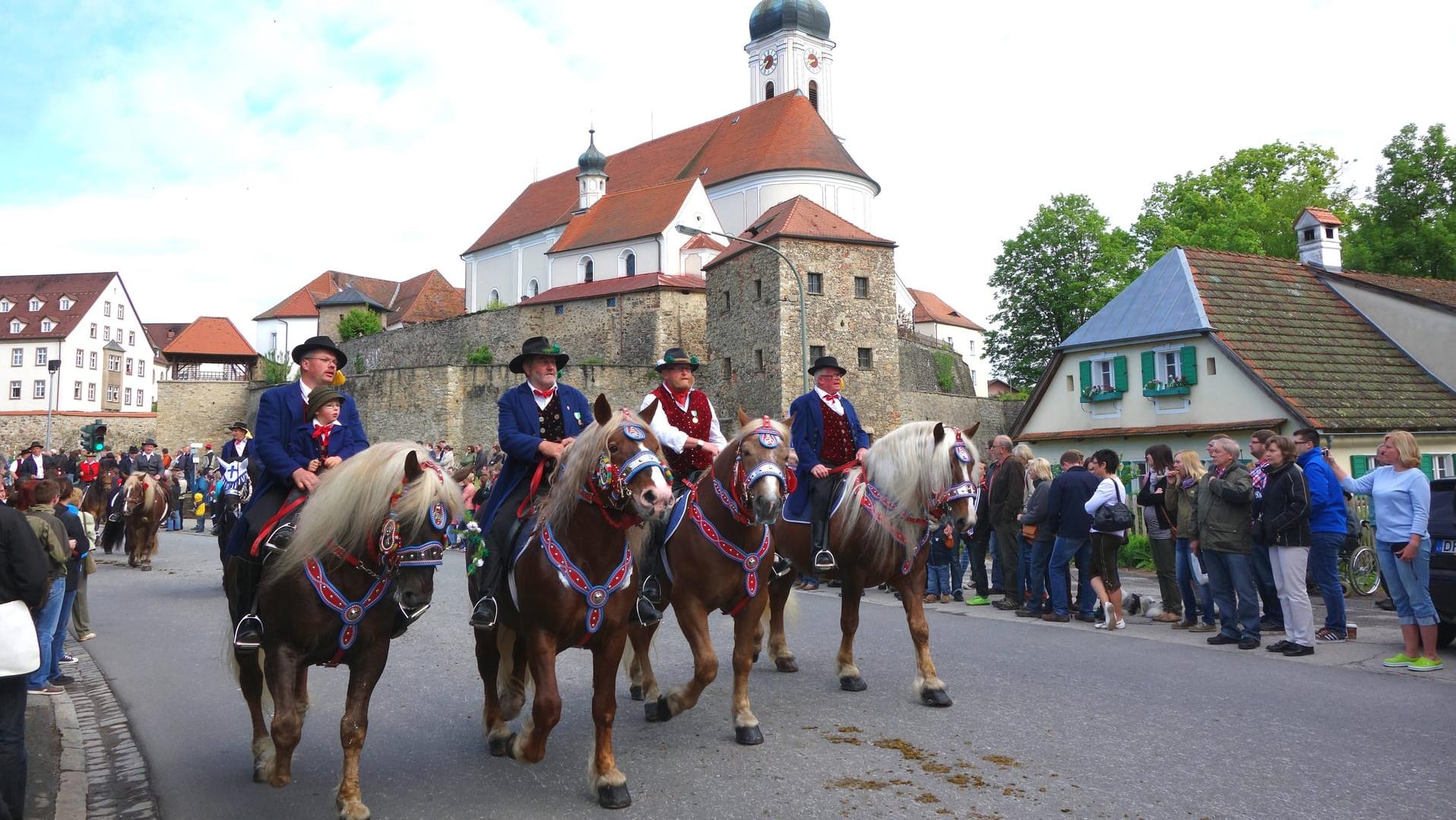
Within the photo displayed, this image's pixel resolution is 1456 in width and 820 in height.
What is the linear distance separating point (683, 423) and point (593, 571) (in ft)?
7.88

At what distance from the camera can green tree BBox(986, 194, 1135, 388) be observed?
47250mm

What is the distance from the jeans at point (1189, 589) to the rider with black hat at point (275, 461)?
8.51 meters

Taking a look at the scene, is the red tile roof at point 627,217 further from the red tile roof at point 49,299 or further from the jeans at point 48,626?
the jeans at point 48,626

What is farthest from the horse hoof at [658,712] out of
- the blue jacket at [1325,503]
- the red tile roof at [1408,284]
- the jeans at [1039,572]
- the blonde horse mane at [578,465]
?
the red tile roof at [1408,284]

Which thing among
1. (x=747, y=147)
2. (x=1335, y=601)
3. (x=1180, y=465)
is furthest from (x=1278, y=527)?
(x=747, y=147)

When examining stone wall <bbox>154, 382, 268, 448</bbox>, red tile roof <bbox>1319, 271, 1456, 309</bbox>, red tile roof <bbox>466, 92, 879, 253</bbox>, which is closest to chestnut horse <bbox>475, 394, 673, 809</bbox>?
red tile roof <bbox>1319, 271, 1456, 309</bbox>

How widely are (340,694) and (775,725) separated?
332 centimetres

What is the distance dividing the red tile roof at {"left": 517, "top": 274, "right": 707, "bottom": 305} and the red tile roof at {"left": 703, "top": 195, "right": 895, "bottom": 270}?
6.55m

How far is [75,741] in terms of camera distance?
6.17 m

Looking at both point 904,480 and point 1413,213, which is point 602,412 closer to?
point 904,480

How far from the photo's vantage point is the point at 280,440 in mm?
5613

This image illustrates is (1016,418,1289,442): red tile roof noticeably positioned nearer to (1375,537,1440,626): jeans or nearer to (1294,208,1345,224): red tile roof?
(1294,208,1345,224): red tile roof

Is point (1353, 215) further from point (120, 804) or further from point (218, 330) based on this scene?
point (218, 330)

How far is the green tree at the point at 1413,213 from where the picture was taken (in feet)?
118
